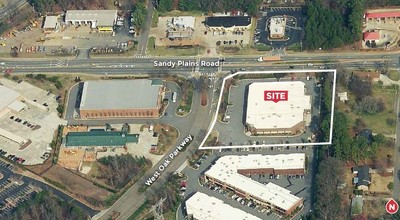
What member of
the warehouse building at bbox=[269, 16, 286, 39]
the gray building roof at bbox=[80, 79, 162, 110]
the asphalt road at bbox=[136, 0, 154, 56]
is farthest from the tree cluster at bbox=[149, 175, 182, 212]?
the warehouse building at bbox=[269, 16, 286, 39]

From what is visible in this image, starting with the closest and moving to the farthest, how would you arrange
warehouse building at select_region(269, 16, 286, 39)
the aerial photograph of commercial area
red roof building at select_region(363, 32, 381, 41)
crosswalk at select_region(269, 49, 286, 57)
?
the aerial photograph of commercial area
red roof building at select_region(363, 32, 381, 41)
crosswalk at select_region(269, 49, 286, 57)
warehouse building at select_region(269, 16, 286, 39)

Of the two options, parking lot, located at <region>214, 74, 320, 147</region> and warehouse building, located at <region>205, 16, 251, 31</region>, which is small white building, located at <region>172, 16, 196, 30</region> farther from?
parking lot, located at <region>214, 74, 320, 147</region>

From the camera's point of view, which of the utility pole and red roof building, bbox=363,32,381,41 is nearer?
the utility pole

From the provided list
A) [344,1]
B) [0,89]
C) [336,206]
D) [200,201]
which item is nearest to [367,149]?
[336,206]

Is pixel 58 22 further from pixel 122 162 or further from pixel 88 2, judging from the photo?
pixel 122 162

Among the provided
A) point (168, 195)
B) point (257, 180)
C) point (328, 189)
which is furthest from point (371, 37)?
point (168, 195)

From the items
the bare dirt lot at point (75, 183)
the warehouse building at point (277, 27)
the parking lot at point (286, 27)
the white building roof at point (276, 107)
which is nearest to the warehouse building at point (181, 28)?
the parking lot at point (286, 27)

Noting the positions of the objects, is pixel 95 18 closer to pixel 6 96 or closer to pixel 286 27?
pixel 6 96
